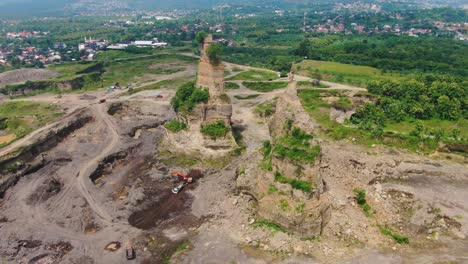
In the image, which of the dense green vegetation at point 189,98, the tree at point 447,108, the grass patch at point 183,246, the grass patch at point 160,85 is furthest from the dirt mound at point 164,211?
the tree at point 447,108

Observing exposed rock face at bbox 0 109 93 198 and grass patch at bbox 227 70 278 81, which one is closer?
exposed rock face at bbox 0 109 93 198

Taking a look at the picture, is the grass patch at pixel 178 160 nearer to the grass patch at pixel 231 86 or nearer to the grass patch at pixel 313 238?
the grass patch at pixel 313 238

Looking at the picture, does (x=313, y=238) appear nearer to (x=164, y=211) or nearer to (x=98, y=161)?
(x=164, y=211)

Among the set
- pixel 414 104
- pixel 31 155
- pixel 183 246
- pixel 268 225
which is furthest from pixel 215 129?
pixel 414 104

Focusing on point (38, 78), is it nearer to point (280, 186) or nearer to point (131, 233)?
point (131, 233)

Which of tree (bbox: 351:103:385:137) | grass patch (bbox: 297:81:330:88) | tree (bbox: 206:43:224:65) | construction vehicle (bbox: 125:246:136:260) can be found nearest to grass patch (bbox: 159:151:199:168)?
tree (bbox: 206:43:224:65)

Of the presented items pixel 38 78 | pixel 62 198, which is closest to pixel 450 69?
pixel 62 198

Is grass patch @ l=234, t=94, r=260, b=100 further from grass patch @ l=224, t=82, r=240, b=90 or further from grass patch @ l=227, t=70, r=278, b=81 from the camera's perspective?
grass patch @ l=227, t=70, r=278, b=81

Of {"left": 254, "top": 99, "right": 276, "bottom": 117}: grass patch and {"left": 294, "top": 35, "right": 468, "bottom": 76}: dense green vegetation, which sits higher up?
{"left": 294, "top": 35, "right": 468, "bottom": 76}: dense green vegetation
